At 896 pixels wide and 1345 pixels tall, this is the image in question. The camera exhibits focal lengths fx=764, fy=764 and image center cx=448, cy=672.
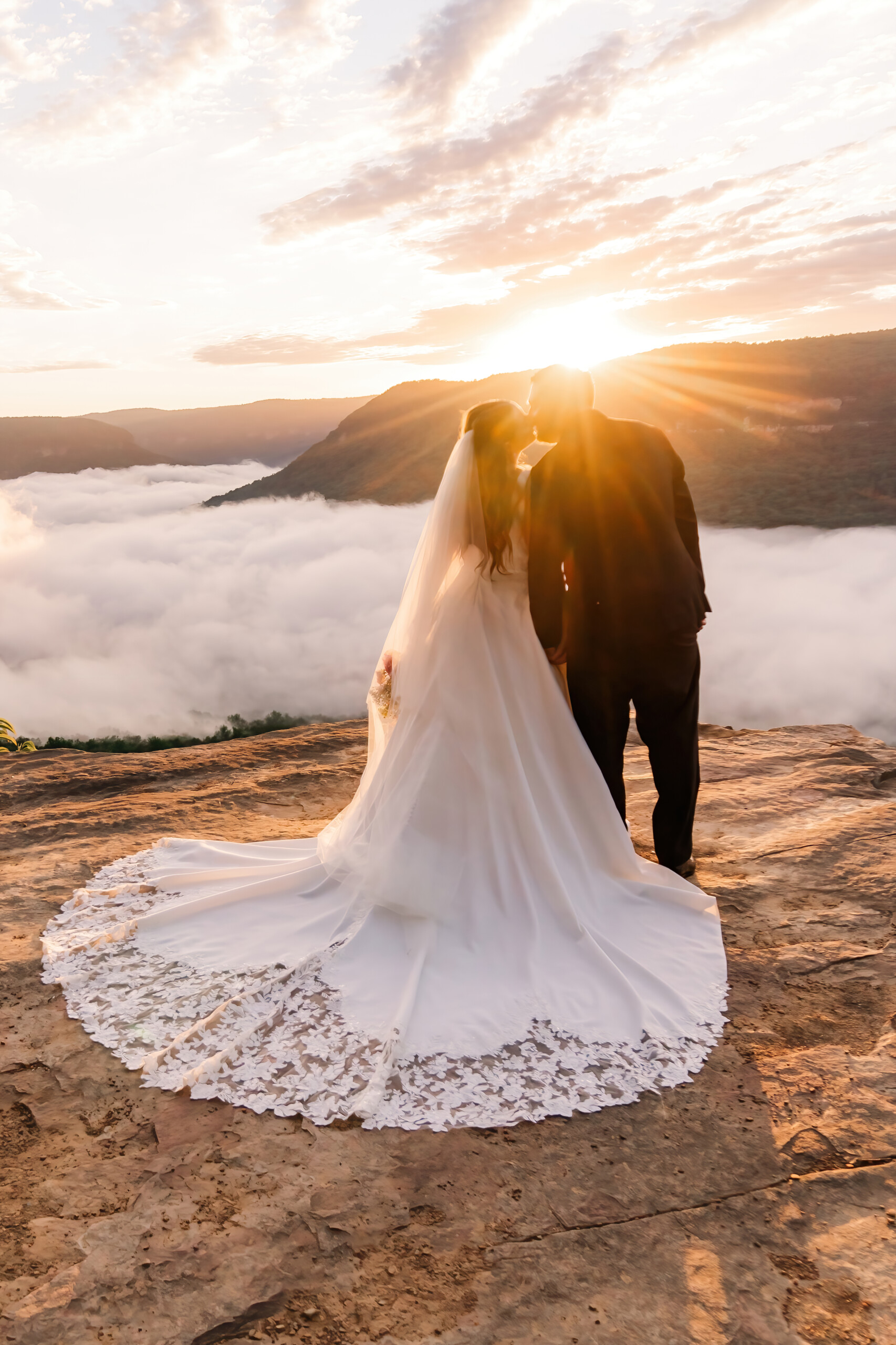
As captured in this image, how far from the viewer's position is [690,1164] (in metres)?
2.16

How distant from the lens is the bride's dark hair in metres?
3.45

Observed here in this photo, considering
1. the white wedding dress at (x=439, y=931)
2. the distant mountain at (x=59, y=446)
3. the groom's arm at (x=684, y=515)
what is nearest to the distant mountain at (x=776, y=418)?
the groom's arm at (x=684, y=515)

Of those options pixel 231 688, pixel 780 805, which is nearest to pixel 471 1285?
pixel 780 805

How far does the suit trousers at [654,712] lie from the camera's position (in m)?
3.70

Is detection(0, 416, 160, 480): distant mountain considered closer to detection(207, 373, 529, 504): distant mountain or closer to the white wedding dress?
detection(207, 373, 529, 504): distant mountain

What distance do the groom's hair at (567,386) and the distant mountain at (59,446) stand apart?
122849 mm

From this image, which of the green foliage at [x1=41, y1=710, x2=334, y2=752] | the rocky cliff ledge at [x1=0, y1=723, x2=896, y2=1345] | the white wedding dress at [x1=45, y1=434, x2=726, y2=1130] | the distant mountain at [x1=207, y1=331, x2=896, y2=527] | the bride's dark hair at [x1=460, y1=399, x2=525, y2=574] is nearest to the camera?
the rocky cliff ledge at [x1=0, y1=723, x2=896, y2=1345]

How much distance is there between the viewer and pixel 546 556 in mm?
3490

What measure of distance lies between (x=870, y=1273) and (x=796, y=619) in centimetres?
9362

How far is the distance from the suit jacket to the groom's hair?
0.08 m

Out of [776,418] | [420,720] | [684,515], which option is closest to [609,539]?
[684,515]

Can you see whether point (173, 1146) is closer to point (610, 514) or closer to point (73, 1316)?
point (73, 1316)

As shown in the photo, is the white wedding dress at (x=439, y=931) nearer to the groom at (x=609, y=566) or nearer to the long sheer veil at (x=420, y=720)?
the long sheer veil at (x=420, y=720)

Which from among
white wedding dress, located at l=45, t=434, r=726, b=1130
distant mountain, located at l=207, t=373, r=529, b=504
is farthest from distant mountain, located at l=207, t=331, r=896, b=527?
white wedding dress, located at l=45, t=434, r=726, b=1130
